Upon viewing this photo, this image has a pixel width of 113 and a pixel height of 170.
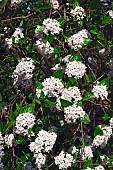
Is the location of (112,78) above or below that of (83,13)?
below

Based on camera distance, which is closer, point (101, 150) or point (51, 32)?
point (51, 32)

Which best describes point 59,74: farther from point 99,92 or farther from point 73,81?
point 99,92

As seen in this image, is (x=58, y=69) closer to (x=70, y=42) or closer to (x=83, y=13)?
(x=70, y=42)

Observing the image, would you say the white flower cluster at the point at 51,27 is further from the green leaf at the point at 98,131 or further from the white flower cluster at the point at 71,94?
the green leaf at the point at 98,131

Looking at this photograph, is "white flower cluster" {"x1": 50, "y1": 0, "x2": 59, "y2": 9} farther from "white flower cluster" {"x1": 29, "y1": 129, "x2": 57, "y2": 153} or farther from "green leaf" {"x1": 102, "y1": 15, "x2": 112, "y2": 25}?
"white flower cluster" {"x1": 29, "y1": 129, "x2": 57, "y2": 153}

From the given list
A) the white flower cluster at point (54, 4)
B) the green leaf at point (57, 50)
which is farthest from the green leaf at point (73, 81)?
the white flower cluster at point (54, 4)

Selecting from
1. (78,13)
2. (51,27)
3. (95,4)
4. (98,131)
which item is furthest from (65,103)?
(95,4)

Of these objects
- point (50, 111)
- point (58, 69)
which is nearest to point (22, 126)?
point (50, 111)
